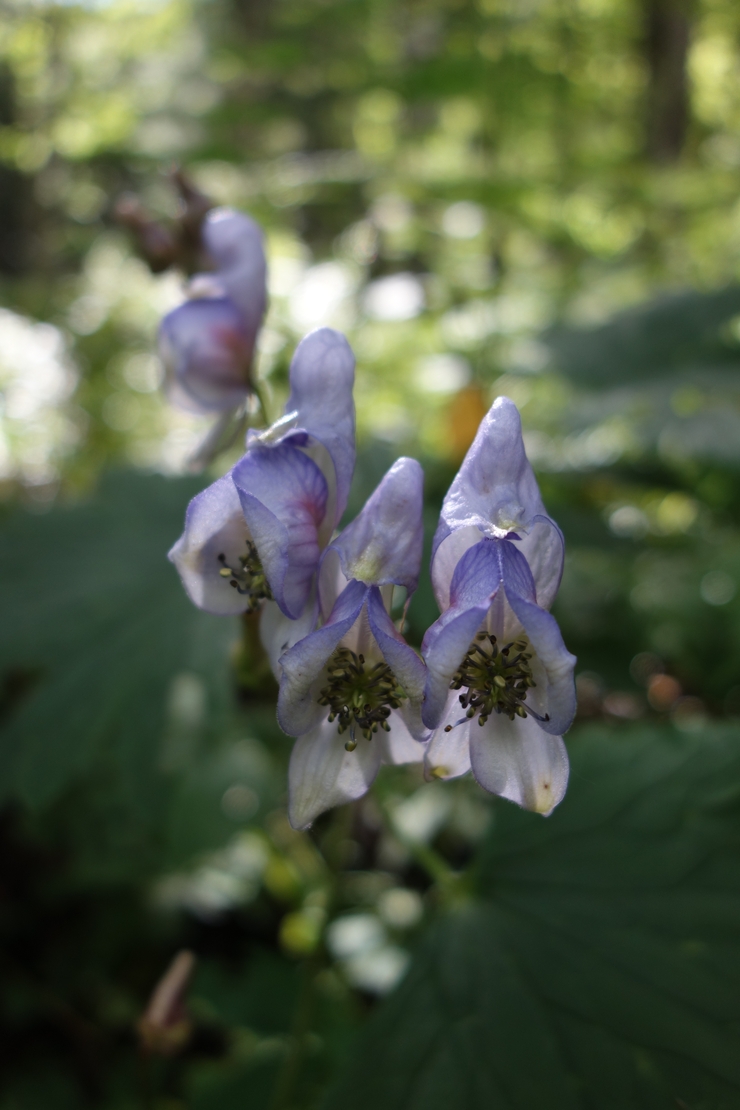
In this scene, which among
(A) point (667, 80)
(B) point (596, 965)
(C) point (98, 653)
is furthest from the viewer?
(A) point (667, 80)

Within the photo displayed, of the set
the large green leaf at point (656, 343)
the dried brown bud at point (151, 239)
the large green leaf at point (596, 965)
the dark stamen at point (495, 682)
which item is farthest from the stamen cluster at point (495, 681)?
the large green leaf at point (656, 343)

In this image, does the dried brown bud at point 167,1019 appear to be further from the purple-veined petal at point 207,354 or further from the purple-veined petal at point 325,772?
the purple-veined petal at point 207,354

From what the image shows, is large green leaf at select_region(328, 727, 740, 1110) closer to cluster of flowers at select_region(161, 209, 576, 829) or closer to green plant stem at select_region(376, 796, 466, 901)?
green plant stem at select_region(376, 796, 466, 901)

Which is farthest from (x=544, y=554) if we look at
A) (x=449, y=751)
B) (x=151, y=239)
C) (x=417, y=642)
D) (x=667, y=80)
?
(x=667, y=80)

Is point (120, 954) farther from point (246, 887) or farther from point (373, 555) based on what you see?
point (373, 555)

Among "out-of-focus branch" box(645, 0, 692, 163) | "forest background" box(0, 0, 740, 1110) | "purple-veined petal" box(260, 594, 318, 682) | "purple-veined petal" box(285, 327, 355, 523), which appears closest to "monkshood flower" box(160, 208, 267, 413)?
"forest background" box(0, 0, 740, 1110)

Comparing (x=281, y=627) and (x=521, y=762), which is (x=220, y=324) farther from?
(x=521, y=762)

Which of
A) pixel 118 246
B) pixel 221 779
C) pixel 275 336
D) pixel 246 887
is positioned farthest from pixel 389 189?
pixel 118 246
